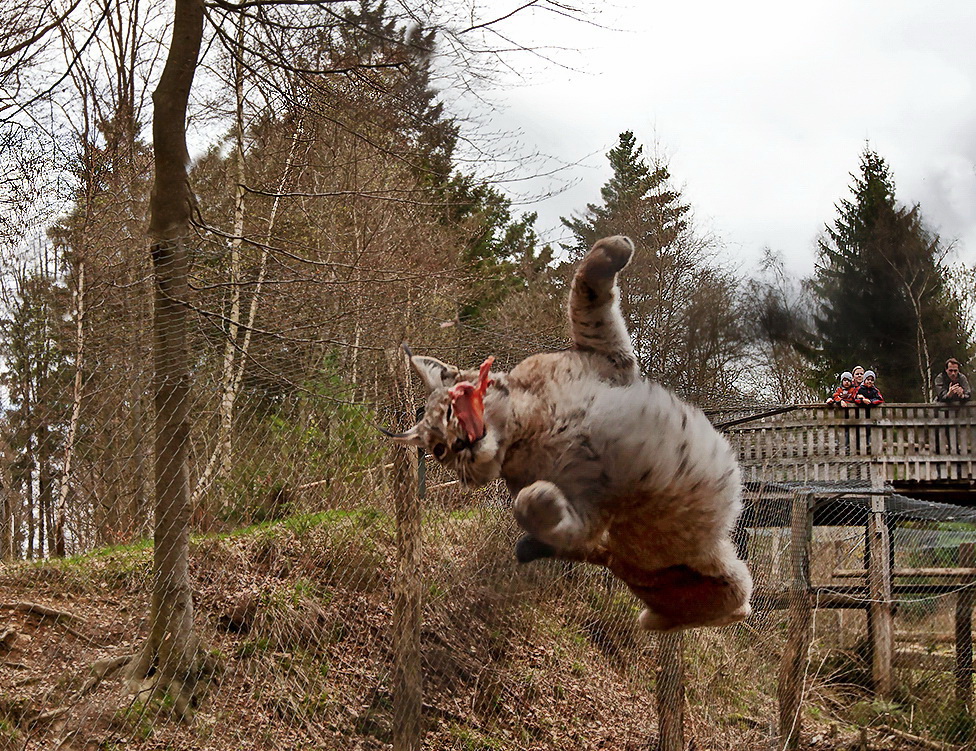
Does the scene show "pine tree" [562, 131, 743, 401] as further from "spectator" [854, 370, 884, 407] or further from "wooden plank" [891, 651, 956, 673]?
"wooden plank" [891, 651, 956, 673]

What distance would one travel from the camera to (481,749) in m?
7.24

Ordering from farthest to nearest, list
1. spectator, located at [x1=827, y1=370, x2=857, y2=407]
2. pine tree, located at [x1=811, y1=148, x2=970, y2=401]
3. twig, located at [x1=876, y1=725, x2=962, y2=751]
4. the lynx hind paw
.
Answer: twig, located at [x1=876, y1=725, x2=962, y2=751], spectator, located at [x1=827, y1=370, x2=857, y2=407], pine tree, located at [x1=811, y1=148, x2=970, y2=401], the lynx hind paw

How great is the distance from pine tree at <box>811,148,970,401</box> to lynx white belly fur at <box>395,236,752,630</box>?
A: 634mm

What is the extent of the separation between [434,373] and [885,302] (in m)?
2.54

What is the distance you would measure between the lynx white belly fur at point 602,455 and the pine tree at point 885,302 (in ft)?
2.08

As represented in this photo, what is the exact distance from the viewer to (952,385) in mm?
6867

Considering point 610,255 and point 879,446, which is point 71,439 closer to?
point 610,255

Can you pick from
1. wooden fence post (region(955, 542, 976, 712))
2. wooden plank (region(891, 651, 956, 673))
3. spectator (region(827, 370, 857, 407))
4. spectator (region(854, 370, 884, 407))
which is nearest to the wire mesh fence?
spectator (region(827, 370, 857, 407))

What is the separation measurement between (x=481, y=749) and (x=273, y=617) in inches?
81.7

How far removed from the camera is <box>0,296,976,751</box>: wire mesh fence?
5.35m

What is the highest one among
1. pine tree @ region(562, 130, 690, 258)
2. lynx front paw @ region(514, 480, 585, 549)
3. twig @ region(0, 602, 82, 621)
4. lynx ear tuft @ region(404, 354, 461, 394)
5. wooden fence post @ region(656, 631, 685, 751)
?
pine tree @ region(562, 130, 690, 258)

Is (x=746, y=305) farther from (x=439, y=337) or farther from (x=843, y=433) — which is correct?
(x=843, y=433)

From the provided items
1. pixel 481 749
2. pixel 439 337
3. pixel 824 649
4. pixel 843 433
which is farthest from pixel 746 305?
pixel 843 433

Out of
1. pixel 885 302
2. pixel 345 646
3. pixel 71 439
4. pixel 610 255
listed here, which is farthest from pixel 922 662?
pixel 610 255
